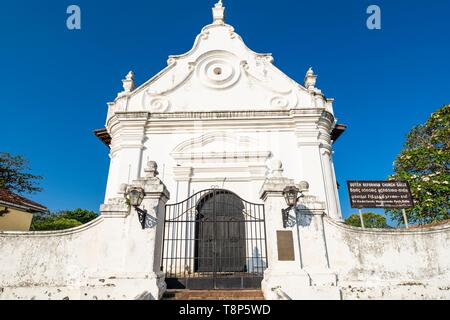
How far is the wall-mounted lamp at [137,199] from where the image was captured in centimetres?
668

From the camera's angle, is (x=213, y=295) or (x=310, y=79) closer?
(x=213, y=295)

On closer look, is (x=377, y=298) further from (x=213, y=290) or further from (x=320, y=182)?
(x=320, y=182)

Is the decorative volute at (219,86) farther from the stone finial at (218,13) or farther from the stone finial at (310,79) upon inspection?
the stone finial at (218,13)

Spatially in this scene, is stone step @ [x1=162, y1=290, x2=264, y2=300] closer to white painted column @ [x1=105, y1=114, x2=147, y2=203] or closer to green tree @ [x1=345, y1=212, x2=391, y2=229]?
white painted column @ [x1=105, y1=114, x2=147, y2=203]

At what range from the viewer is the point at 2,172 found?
25.4 metres

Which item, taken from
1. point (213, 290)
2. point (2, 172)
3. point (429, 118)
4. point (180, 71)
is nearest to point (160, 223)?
point (213, 290)

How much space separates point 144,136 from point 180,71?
155 inches

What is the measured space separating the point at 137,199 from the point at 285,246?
3.75m

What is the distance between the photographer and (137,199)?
671 cm

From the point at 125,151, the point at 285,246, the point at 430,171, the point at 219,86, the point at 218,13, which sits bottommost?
the point at 285,246

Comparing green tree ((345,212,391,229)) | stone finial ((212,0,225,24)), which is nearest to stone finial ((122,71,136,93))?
stone finial ((212,0,225,24))

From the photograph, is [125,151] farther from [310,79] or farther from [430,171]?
[430,171]

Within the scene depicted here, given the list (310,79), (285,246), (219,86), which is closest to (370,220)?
(310,79)

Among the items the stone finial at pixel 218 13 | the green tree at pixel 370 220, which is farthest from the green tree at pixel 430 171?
the green tree at pixel 370 220
